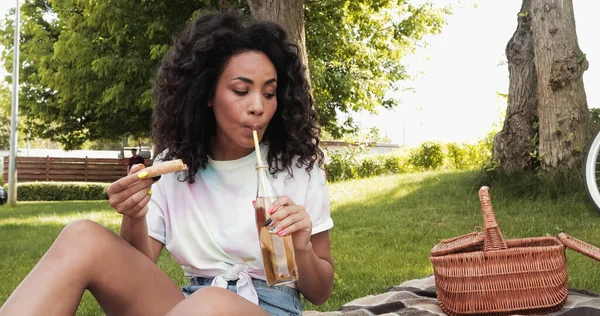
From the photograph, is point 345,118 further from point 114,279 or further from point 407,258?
point 114,279

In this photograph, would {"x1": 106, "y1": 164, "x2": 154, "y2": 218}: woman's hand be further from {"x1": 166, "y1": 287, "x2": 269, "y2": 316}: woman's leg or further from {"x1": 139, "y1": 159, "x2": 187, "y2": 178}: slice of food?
{"x1": 166, "y1": 287, "x2": 269, "y2": 316}: woman's leg

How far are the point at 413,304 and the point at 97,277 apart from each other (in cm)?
189

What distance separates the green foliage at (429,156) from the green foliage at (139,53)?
74.6 inches

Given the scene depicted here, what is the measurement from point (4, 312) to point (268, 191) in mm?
706

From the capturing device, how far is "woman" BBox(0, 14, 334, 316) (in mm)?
1749

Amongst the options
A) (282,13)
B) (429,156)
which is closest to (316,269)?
(282,13)

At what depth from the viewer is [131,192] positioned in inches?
66.1

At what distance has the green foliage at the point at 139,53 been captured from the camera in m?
12.7

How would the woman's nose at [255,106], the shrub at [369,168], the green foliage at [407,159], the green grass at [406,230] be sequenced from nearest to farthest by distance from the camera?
the woman's nose at [255,106], the green grass at [406,230], the green foliage at [407,159], the shrub at [369,168]

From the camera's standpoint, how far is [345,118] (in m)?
16.6

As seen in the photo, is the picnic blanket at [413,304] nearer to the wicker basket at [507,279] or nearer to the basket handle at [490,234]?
the wicker basket at [507,279]

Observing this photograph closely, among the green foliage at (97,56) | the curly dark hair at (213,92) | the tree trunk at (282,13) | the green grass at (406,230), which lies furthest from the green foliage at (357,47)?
the curly dark hair at (213,92)

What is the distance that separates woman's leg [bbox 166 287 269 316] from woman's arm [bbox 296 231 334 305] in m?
0.21

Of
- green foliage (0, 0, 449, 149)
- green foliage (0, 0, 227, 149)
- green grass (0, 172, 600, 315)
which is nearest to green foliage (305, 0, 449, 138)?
green foliage (0, 0, 449, 149)
